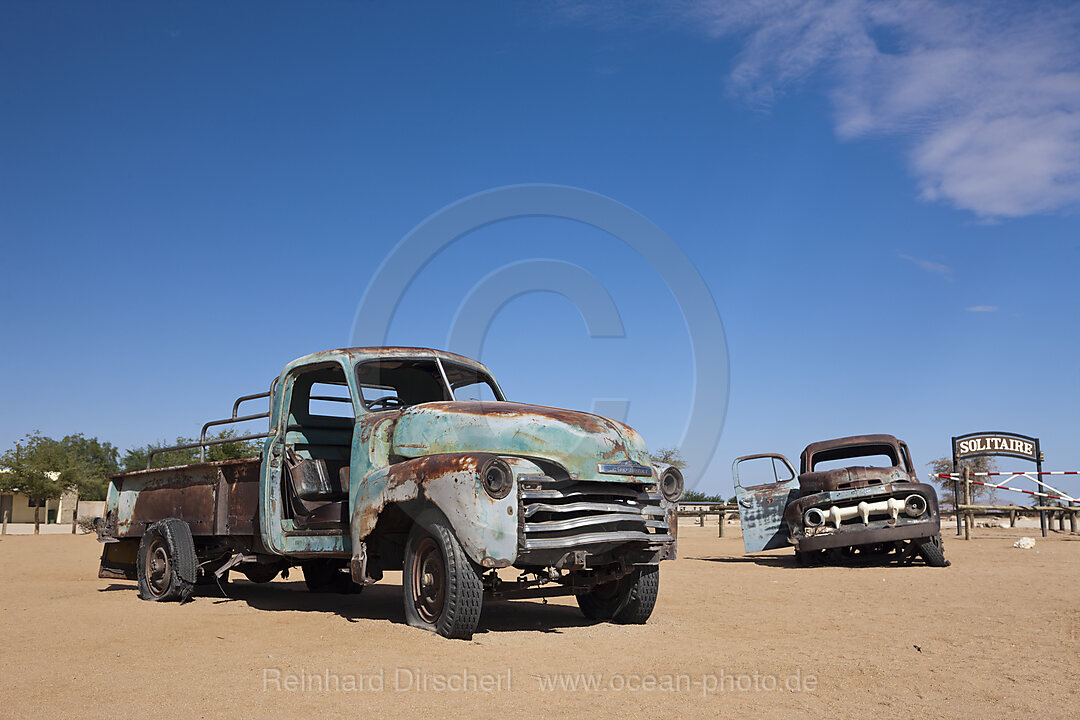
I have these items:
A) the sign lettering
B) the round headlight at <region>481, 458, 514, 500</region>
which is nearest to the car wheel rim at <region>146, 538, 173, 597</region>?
the round headlight at <region>481, 458, 514, 500</region>

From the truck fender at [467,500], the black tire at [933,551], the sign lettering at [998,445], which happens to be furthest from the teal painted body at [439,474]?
the sign lettering at [998,445]

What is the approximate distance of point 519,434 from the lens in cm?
684

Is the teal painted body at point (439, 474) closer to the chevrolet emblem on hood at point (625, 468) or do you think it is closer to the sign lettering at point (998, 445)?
the chevrolet emblem on hood at point (625, 468)

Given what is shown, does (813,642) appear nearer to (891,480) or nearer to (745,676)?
(745,676)

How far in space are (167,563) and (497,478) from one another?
5.19m

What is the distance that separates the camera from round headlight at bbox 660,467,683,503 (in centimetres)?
767

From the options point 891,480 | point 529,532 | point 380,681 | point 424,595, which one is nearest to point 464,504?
point 529,532

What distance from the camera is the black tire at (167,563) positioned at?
936 centimetres

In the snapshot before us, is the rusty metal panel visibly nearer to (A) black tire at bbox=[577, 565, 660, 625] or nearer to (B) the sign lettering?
(A) black tire at bbox=[577, 565, 660, 625]

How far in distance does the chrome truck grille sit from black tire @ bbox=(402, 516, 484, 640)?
21.2 inches

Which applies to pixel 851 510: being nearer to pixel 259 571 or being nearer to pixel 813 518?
pixel 813 518

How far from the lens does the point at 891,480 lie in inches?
548

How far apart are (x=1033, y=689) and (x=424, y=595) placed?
4230 millimetres

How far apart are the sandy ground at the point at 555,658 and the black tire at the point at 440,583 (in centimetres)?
16
